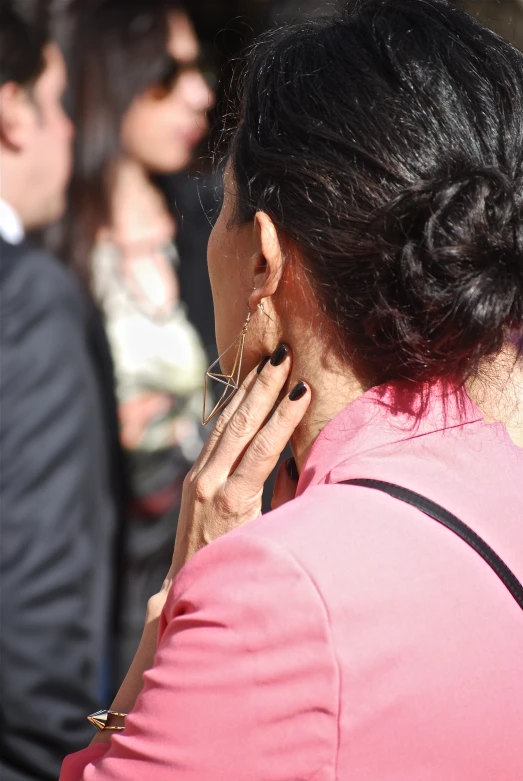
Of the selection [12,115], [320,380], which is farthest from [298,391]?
[12,115]

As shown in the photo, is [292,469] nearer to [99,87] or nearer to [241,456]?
[241,456]

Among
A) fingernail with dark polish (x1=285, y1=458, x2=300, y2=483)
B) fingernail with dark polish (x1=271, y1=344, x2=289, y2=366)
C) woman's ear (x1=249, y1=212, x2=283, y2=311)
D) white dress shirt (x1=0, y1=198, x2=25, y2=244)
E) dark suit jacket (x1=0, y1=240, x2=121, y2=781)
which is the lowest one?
dark suit jacket (x1=0, y1=240, x2=121, y2=781)

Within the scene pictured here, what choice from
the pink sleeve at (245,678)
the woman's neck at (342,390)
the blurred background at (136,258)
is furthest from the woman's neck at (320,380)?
the blurred background at (136,258)

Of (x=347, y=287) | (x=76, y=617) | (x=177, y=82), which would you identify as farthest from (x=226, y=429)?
(x=177, y=82)

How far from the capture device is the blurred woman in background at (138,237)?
326 cm

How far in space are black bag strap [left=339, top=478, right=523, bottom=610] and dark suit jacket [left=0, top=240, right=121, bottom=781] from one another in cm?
196

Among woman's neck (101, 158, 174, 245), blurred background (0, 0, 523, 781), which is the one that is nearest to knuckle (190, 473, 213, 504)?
blurred background (0, 0, 523, 781)

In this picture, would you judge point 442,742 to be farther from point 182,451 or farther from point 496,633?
point 182,451

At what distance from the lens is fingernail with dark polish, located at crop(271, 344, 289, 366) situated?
1.19 metres

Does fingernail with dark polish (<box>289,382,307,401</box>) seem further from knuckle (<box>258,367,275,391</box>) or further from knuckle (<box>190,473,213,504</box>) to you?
knuckle (<box>190,473,213,504</box>)

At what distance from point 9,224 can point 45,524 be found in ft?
3.31

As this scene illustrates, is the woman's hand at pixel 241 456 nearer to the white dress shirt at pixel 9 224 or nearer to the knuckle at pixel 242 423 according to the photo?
the knuckle at pixel 242 423

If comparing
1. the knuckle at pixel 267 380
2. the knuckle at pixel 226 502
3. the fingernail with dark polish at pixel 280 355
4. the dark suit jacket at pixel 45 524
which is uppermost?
the fingernail with dark polish at pixel 280 355

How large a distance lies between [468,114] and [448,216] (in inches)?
6.1
